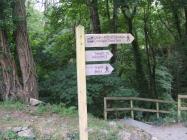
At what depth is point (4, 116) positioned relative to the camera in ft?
31.3

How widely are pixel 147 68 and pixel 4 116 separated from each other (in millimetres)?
12566

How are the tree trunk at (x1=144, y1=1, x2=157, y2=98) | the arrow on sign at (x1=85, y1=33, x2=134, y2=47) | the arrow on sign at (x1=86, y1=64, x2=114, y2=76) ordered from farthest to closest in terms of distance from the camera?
the tree trunk at (x1=144, y1=1, x2=157, y2=98)
the arrow on sign at (x1=85, y1=33, x2=134, y2=47)
the arrow on sign at (x1=86, y1=64, x2=114, y2=76)

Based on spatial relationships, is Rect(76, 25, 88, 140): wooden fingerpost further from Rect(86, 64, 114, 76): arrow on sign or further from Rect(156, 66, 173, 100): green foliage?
Rect(156, 66, 173, 100): green foliage

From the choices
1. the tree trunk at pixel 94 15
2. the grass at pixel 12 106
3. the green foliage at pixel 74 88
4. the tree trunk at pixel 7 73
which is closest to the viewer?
the grass at pixel 12 106

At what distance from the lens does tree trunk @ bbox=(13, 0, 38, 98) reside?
12273mm

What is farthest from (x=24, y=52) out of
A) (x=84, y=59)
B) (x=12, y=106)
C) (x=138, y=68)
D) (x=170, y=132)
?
(x=138, y=68)

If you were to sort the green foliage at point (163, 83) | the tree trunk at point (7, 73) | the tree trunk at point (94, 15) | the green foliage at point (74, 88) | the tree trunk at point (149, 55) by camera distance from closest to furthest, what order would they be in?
the tree trunk at point (7, 73) → the green foliage at point (74, 88) → the tree trunk at point (94, 15) → the tree trunk at point (149, 55) → the green foliage at point (163, 83)

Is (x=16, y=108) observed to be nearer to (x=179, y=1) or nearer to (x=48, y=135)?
(x=48, y=135)

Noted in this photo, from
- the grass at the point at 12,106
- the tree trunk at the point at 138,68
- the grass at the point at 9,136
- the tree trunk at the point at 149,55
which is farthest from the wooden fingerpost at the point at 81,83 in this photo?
the tree trunk at the point at 149,55

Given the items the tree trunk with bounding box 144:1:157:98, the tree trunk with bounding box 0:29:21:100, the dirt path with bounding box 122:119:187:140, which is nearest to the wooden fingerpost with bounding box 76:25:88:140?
the dirt path with bounding box 122:119:187:140

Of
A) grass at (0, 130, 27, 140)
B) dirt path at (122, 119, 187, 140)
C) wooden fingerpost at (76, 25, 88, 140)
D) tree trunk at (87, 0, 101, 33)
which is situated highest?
tree trunk at (87, 0, 101, 33)

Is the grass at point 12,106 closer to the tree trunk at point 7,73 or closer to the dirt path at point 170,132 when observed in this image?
the tree trunk at point 7,73

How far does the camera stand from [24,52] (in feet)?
40.9

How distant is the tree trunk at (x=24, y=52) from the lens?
12.3 m
